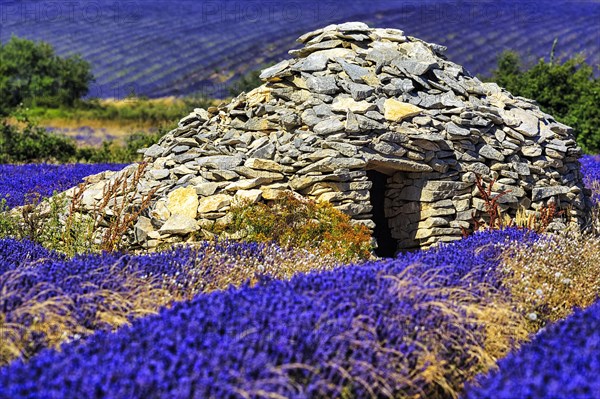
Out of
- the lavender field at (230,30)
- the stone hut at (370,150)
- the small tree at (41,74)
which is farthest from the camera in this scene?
the small tree at (41,74)

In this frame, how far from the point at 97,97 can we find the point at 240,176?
1933 centimetres

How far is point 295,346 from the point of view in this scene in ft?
9.78

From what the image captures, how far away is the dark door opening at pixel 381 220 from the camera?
7.84 m

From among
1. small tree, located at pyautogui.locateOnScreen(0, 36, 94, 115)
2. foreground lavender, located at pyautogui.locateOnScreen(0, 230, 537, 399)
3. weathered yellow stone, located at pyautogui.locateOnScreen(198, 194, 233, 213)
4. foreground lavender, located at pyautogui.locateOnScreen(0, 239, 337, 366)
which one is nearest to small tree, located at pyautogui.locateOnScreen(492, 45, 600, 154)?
weathered yellow stone, located at pyautogui.locateOnScreen(198, 194, 233, 213)

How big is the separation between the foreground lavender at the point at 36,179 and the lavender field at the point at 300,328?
3593 mm

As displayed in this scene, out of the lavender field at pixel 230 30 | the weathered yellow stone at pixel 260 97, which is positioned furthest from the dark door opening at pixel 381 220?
the lavender field at pixel 230 30

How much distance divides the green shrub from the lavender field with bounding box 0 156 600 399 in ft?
3.82

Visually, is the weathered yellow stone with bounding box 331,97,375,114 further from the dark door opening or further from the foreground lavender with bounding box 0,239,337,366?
the foreground lavender with bounding box 0,239,337,366

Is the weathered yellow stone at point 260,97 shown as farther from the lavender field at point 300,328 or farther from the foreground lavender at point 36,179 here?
the lavender field at point 300,328

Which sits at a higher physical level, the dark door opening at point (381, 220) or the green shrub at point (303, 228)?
the green shrub at point (303, 228)

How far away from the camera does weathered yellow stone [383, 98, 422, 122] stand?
702 centimetres

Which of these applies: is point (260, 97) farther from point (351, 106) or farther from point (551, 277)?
point (551, 277)

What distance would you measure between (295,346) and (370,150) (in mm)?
4000

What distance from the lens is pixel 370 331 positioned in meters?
3.21
